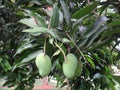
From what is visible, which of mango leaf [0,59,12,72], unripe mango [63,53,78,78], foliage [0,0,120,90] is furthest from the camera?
mango leaf [0,59,12,72]

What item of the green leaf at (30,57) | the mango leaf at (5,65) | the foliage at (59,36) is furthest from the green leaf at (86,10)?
the mango leaf at (5,65)

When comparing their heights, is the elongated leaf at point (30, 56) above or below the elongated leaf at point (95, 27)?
below

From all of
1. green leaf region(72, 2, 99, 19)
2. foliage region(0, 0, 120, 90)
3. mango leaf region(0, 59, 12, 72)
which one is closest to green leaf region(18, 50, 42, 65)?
foliage region(0, 0, 120, 90)

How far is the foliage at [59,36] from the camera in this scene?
2.80 ft

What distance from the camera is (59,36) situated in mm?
857

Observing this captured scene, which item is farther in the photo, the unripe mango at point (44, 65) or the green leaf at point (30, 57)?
the green leaf at point (30, 57)

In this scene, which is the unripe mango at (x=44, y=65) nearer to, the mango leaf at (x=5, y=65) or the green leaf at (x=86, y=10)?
the green leaf at (x=86, y=10)

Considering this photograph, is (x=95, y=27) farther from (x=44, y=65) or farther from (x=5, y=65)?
(x=5, y=65)

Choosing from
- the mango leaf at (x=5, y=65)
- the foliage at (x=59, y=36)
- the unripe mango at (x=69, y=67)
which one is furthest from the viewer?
the mango leaf at (x=5, y=65)

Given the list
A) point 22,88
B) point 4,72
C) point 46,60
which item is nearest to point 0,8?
point 4,72

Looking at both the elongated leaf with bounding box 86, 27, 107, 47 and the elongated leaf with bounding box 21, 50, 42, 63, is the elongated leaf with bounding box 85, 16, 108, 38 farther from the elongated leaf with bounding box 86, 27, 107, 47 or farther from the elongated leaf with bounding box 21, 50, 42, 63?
the elongated leaf with bounding box 21, 50, 42, 63

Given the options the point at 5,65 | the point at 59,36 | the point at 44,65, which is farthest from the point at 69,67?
the point at 5,65

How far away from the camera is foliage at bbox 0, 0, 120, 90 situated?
853mm

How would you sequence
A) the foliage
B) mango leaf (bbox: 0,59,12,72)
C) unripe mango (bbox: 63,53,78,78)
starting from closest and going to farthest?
unripe mango (bbox: 63,53,78,78) < the foliage < mango leaf (bbox: 0,59,12,72)
